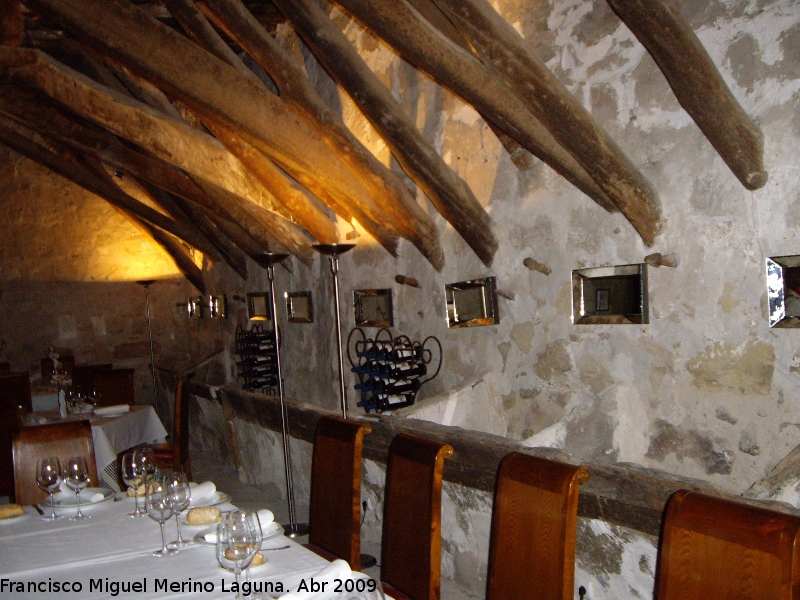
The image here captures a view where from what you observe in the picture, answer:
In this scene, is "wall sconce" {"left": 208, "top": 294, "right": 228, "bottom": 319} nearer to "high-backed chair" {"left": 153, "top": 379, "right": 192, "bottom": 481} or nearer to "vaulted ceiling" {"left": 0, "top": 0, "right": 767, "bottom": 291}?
"vaulted ceiling" {"left": 0, "top": 0, "right": 767, "bottom": 291}

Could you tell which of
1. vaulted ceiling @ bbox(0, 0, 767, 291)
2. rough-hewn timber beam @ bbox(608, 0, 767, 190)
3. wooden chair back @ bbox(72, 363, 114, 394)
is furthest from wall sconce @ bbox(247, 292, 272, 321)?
rough-hewn timber beam @ bbox(608, 0, 767, 190)

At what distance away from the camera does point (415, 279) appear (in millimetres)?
4738

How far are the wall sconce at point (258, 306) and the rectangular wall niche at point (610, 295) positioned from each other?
12.7 ft

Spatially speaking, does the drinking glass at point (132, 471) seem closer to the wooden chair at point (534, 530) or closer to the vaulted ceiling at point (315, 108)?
the wooden chair at point (534, 530)

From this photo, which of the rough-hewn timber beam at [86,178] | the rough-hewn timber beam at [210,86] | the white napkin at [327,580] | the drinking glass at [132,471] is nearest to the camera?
the white napkin at [327,580]

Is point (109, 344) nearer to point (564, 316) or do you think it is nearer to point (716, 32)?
point (564, 316)

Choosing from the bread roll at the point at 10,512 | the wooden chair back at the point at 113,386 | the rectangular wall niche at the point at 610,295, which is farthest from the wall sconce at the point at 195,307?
the bread roll at the point at 10,512

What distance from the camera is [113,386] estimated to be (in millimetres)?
5680

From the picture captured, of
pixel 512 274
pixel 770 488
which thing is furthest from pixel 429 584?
pixel 512 274

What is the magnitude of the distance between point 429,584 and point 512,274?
2.23 meters

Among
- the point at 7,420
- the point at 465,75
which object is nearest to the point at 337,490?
the point at 465,75

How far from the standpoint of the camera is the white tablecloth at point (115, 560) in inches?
66.6

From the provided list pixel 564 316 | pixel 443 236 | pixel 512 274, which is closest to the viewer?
pixel 564 316

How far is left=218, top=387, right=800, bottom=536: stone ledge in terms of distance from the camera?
2.32 metres
